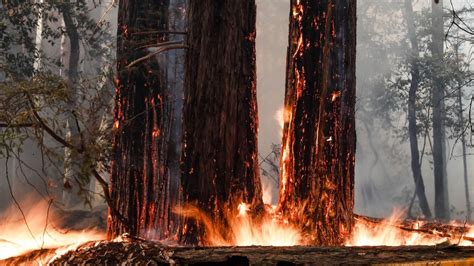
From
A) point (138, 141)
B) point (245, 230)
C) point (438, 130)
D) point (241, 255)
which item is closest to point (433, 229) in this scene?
point (245, 230)

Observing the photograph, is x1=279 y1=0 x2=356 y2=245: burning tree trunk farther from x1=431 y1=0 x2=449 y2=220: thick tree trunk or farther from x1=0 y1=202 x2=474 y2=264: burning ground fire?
x1=431 y1=0 x2=449 y2=220: thick tree trunk

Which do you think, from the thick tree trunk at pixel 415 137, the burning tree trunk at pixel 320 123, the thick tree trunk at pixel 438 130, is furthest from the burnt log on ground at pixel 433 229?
the thick tree trunk at pixel 438 130

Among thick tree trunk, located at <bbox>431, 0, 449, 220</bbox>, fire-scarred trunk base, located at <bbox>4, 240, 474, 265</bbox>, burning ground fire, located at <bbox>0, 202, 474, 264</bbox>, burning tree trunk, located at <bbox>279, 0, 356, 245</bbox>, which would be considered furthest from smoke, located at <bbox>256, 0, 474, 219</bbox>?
fire-scarred trunk base, located at <bbox>4, 240, 474, 265</bbox>

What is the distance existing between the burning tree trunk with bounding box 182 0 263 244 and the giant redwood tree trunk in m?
1.29

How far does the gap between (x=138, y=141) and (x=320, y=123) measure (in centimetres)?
224

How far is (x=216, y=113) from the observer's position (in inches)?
218

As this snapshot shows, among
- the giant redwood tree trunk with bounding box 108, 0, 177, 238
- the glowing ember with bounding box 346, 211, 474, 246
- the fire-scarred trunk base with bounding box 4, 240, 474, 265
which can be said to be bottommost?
the glowing ember with bounding box 346, 211, 474, 246

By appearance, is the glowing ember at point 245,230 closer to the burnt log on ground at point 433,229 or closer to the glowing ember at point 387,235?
the glowing ember at point 387,235

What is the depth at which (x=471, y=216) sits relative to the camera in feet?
120

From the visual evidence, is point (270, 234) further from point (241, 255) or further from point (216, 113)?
point (241, 255)

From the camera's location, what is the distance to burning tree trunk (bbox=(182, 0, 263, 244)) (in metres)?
5.48

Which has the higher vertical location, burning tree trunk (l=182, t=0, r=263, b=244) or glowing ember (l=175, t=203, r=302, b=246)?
burning tree trunk (l=182, t=0, r=263, b=244)

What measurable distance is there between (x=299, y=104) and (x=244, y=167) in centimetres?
105

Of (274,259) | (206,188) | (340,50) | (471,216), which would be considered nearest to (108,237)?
(206,188)
